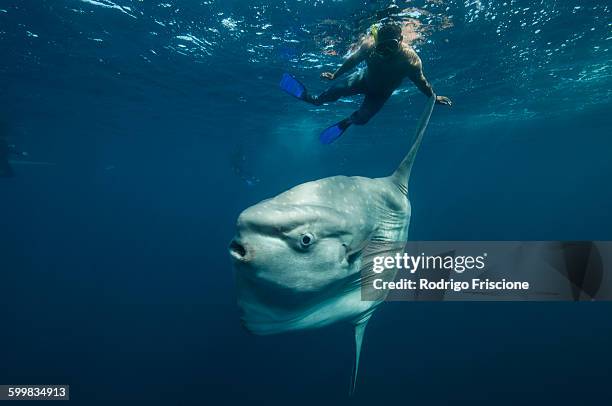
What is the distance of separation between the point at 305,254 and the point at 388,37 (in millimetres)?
5241

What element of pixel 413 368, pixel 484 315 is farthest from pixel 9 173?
pixel 484 315

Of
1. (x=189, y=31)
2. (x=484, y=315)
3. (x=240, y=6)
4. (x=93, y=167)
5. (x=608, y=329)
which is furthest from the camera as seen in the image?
(x=93, y=167)

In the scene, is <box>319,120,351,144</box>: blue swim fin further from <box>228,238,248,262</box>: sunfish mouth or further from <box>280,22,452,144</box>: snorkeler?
<box>228,238,248,262</box>: sunfish mouth

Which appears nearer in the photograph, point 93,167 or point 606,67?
point 606,67

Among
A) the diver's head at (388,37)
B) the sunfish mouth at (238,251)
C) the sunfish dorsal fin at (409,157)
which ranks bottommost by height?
the sunfish mouth at (238,251)

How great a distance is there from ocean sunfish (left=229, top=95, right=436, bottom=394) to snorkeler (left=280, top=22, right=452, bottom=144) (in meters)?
3.91

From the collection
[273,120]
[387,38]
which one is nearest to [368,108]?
[387,38]

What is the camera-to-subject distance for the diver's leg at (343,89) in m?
7.62

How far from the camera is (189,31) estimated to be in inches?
460

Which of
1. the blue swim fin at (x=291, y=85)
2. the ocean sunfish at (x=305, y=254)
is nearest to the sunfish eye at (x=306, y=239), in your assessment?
the ocean sunfish at (x=305, y=254)

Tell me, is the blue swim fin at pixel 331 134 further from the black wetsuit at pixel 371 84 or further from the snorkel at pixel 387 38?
the snorkel at pixel 387 38

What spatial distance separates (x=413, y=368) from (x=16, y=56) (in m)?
20.9

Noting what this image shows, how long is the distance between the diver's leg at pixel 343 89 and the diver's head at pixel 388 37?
1.41 m

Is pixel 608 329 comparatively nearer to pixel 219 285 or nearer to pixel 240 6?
pixel 240 6
